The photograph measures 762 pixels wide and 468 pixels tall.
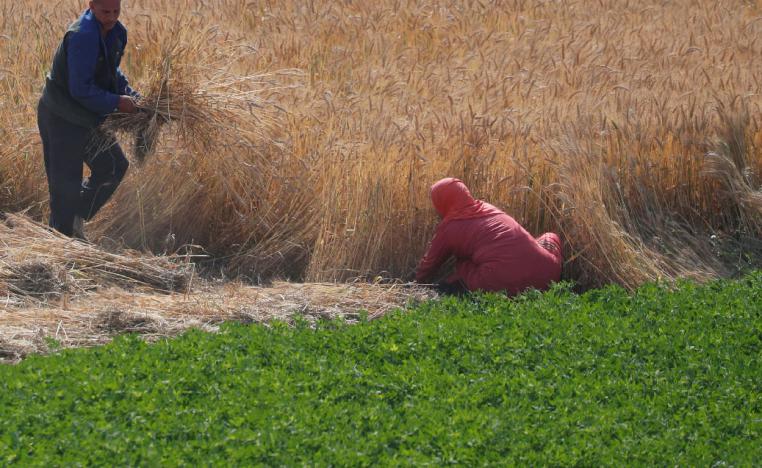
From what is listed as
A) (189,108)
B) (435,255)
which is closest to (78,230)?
(189,108)

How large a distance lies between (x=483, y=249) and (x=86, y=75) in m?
3.02

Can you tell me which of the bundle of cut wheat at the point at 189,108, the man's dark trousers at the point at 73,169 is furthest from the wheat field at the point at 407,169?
the man's dark trousers at the point at 73,169

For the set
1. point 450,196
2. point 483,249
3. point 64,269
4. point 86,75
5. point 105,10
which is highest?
point 105,10

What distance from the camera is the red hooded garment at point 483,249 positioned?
730cm

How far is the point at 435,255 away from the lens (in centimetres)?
754

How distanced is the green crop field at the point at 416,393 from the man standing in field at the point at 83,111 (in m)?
2.29

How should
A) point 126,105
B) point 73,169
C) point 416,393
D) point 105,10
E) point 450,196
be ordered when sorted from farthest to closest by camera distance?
1. point 73,169
2. point 126,105
3. point 450,196
4. point 105,10
5. point 416,393

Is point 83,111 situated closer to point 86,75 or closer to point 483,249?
point 86,75

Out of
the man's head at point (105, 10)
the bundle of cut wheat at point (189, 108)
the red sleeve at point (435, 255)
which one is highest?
the man's head at point (105, 10)

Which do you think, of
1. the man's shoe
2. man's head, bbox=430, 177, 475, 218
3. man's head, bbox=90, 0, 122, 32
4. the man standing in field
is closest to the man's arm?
the man standing in field

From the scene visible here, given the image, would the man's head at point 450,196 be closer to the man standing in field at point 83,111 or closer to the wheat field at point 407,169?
the wheat field at point 407,169

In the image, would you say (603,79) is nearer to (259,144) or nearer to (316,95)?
(316,95)

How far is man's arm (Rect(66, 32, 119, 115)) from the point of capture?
737cm

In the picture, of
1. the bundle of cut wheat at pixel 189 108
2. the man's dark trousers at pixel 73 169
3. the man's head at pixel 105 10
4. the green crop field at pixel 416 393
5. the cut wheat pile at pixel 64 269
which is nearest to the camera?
the green crop field at pixel 416 393
